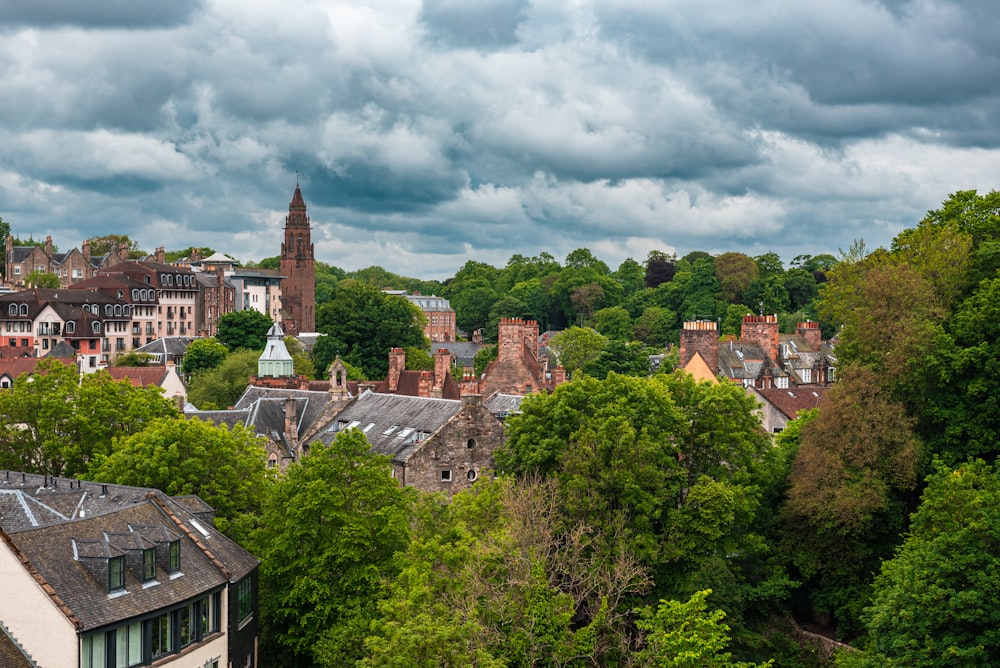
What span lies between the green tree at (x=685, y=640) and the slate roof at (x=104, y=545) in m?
14.5

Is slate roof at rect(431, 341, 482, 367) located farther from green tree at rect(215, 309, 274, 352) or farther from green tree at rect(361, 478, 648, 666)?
green tree at rect(361, 478, 648, 666)

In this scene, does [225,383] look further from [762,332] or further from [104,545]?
[104,545]

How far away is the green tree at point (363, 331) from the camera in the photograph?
12519 cm

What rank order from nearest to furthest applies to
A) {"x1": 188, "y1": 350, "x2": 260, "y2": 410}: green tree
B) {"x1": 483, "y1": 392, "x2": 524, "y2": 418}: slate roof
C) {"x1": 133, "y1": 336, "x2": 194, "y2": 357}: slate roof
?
{"x1": 483, "y1": 392, "x2": 524, "y2": 418}: slate roof
{"x1": 188, "y1": 350, "x2": 260, "y2": 410}: green tree
{"x1": 133, "y1": 336, "x2": 194, "y2": 357}: slate roof

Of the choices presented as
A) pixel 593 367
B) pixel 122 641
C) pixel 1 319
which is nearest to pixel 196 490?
pixel 122 641

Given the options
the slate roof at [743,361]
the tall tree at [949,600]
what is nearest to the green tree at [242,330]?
the slate roof at [743,361]

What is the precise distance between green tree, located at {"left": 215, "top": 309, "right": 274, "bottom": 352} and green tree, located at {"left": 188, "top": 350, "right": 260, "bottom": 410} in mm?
23645

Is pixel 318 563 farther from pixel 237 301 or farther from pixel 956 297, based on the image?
pixel 237 301

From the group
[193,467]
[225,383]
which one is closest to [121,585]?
[193,467]

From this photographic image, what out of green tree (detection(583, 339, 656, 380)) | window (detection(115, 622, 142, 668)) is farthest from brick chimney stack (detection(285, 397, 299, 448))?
window (detection(115, 622, 142, 668))

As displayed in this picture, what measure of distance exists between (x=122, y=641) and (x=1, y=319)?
114394 millimetres

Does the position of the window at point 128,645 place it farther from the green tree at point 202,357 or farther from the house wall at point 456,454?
the green tree at point 202,357

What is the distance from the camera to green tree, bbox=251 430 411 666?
41906mm

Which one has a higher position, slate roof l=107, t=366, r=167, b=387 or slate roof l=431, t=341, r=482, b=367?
slate roof l=431, t=341, r=482, b=367
